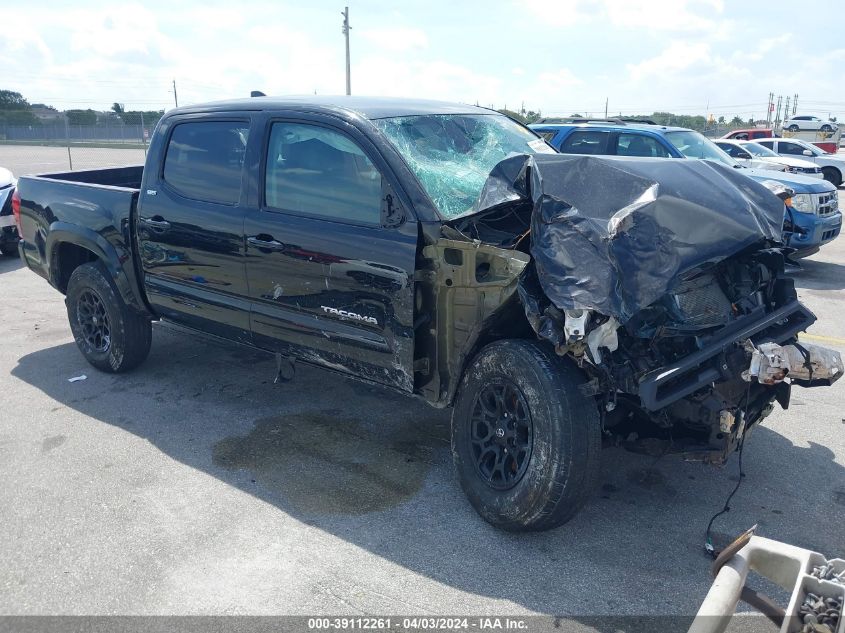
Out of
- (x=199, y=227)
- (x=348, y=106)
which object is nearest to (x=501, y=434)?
(x=348, y=106)

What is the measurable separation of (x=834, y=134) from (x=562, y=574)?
131 feet

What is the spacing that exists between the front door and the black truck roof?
0.10 m

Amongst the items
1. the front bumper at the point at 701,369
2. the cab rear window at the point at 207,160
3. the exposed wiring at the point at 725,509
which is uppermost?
the cab rear window at the point at 207,160

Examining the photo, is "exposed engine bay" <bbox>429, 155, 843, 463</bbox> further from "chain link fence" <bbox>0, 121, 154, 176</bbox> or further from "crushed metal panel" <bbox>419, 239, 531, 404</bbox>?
"chain link fence" <bbox>0, 121, 154, 176</bbox>

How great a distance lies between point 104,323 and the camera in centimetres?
561

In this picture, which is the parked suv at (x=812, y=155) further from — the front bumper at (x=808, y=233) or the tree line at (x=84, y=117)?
the tree line at (x=84, y=117)

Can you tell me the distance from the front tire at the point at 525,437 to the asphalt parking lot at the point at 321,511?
208 millimetres

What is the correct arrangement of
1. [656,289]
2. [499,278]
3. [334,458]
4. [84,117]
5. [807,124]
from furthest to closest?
[807,124], [84,117], [334,458], [499,278], [656,289]

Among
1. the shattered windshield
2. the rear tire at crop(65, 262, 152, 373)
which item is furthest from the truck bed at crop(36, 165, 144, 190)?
the shattered windshield

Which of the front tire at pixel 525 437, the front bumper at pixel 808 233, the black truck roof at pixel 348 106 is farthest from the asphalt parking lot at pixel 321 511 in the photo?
the front bumper at pixel 808 233

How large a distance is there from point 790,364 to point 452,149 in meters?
2.09

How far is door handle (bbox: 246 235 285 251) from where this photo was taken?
4.14 m

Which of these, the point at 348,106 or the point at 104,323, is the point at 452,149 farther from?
the point at 104,323

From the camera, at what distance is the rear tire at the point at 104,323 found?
17.7 feet
